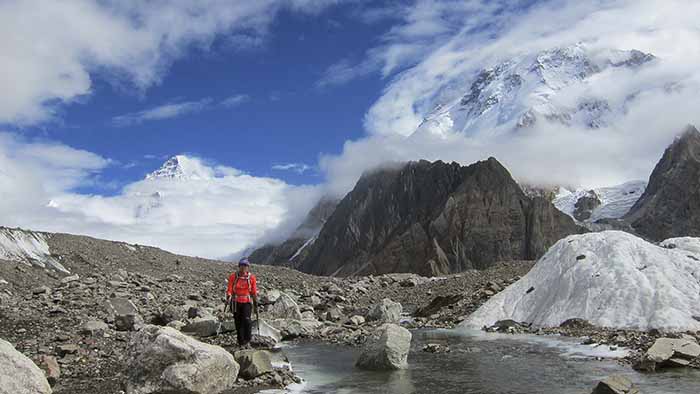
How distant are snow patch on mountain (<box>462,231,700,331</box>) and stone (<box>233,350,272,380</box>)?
15309 millimetres

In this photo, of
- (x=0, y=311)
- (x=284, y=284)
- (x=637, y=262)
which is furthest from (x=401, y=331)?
(x=284, y=284)

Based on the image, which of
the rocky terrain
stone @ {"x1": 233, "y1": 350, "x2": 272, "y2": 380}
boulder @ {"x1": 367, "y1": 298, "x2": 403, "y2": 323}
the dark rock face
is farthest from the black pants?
the dark rock face

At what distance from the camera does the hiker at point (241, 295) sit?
67.3ft

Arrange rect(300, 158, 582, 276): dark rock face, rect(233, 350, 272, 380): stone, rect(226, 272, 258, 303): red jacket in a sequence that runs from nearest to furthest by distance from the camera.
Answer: rect(233, 350, 272, 380): stone → rect(226, 272, 258, 303): red jacket → rect(300, 158, 582, 276): dark rock face

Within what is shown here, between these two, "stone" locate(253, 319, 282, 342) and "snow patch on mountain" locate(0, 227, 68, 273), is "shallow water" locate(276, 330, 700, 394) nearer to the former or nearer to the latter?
"stone" locate(253, 319, 282, 342)

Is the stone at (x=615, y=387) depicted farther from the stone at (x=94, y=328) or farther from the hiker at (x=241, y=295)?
the stone at (x=94, y=328)

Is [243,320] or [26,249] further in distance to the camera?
[26,249]

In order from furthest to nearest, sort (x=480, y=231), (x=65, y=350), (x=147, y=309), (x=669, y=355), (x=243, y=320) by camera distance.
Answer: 1. (x=480, y=231)
2. (x=147, y=309)
3. (x=243, y=320)
4. (x=65, y=350)
5. (x=669, y=355)

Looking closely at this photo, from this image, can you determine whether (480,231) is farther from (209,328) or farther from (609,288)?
(209,328)

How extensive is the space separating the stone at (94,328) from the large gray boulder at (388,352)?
33.2ft

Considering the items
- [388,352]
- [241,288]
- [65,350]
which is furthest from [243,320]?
[65,350]

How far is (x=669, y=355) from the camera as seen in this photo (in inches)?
674

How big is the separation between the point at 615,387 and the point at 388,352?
7.21m

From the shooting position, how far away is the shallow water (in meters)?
15.7
